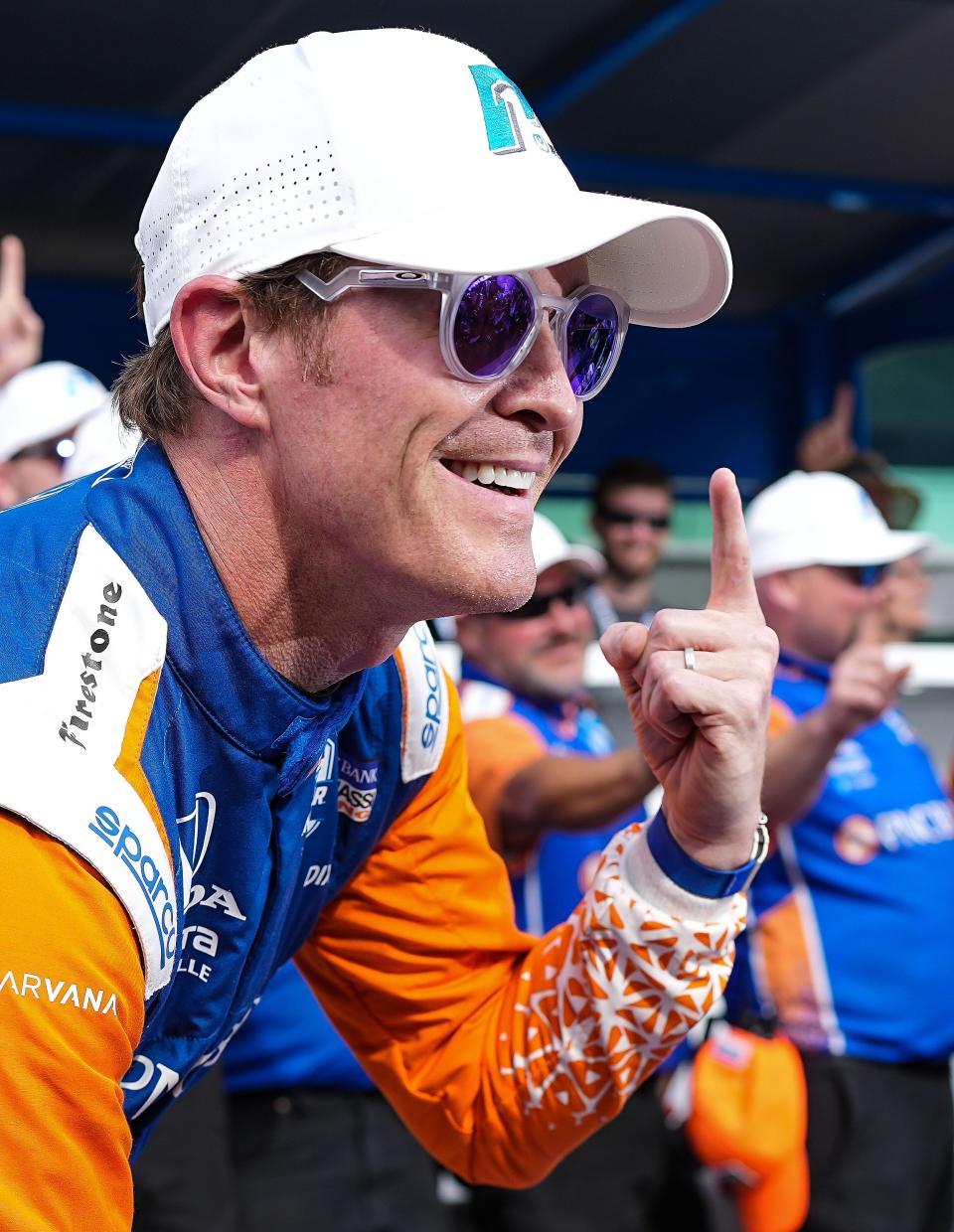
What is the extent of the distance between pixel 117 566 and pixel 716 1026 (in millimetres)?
2723

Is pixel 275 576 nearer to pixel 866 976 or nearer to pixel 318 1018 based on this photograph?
pixel 318 1018

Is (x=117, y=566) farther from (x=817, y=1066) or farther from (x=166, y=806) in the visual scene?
(x=817, y=1066)

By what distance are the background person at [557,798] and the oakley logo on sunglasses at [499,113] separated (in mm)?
1806

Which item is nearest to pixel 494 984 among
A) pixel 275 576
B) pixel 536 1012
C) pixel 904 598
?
pixel 536 1012

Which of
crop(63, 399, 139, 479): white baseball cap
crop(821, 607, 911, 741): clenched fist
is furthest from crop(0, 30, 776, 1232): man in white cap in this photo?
crop(63, 399, 139, 479): white baseball cap

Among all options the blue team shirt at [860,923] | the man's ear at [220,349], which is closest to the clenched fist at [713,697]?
the man's ear at [220,349]

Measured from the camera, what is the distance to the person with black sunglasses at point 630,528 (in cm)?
562

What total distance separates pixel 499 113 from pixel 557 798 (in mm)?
1980

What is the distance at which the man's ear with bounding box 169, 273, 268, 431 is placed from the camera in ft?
5.22

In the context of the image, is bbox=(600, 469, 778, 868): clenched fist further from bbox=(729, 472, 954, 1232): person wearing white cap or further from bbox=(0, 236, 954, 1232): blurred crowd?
bbox=(729, 472, 954, 1232): person wearing white cap

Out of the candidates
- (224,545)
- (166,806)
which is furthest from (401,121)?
(166,806)

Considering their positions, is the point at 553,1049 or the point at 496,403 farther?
the point at 553,1049

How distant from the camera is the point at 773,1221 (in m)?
3.65

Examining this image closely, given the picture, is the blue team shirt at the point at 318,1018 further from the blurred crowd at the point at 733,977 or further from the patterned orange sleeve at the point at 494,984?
the patterned orange sleeve at the point at 494,984
